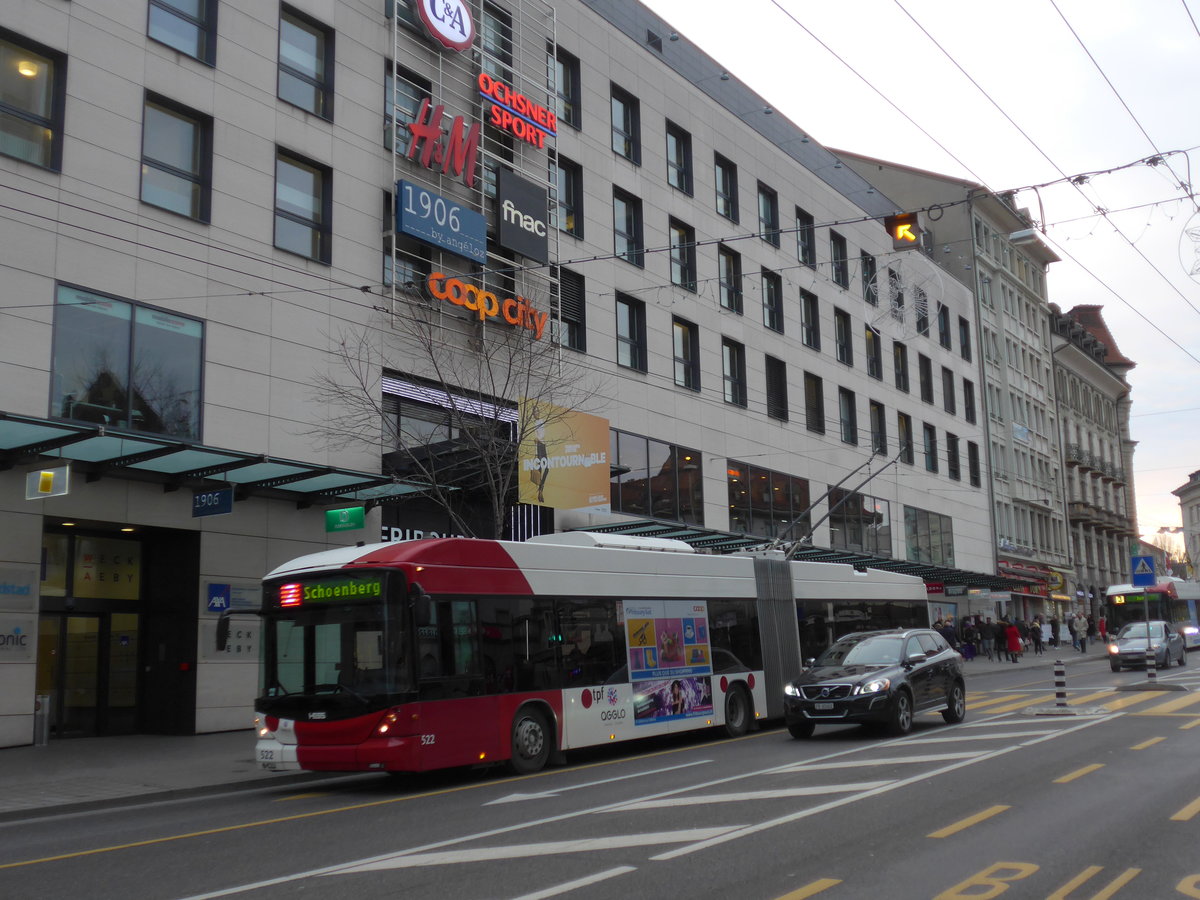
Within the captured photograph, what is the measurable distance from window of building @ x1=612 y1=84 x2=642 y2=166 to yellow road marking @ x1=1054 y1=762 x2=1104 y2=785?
2477 cm

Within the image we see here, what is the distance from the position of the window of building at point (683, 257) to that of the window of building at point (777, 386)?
551cm

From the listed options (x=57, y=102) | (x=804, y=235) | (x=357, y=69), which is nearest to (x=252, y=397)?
Answer: (x=57, y=102)

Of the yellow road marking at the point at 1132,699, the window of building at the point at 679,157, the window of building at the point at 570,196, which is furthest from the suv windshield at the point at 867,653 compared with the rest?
the window of building at the point at 679,157

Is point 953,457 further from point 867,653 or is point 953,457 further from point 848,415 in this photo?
point 867,653

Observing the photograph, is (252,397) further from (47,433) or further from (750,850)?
(750,850)

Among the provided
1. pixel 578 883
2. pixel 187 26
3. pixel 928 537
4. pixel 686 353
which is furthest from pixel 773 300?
pixel 578 883

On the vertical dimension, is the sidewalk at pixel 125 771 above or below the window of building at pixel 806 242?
below

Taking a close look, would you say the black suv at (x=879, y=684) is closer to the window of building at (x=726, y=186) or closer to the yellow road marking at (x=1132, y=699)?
the yellow road marking at (x=1132, y=699)

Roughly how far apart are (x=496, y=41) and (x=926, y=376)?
1237 inches

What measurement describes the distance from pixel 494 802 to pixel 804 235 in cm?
3495

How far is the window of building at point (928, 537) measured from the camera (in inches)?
1971

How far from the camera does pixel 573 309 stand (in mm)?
30781

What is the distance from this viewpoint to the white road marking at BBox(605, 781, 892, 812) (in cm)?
1113

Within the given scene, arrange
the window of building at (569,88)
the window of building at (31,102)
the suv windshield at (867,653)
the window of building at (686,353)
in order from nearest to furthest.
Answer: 1. the suv windshield at (867,653)
2. the window of building at (31,102)
3. the window of building at (569,88)
4. the window of building at (686,353)
